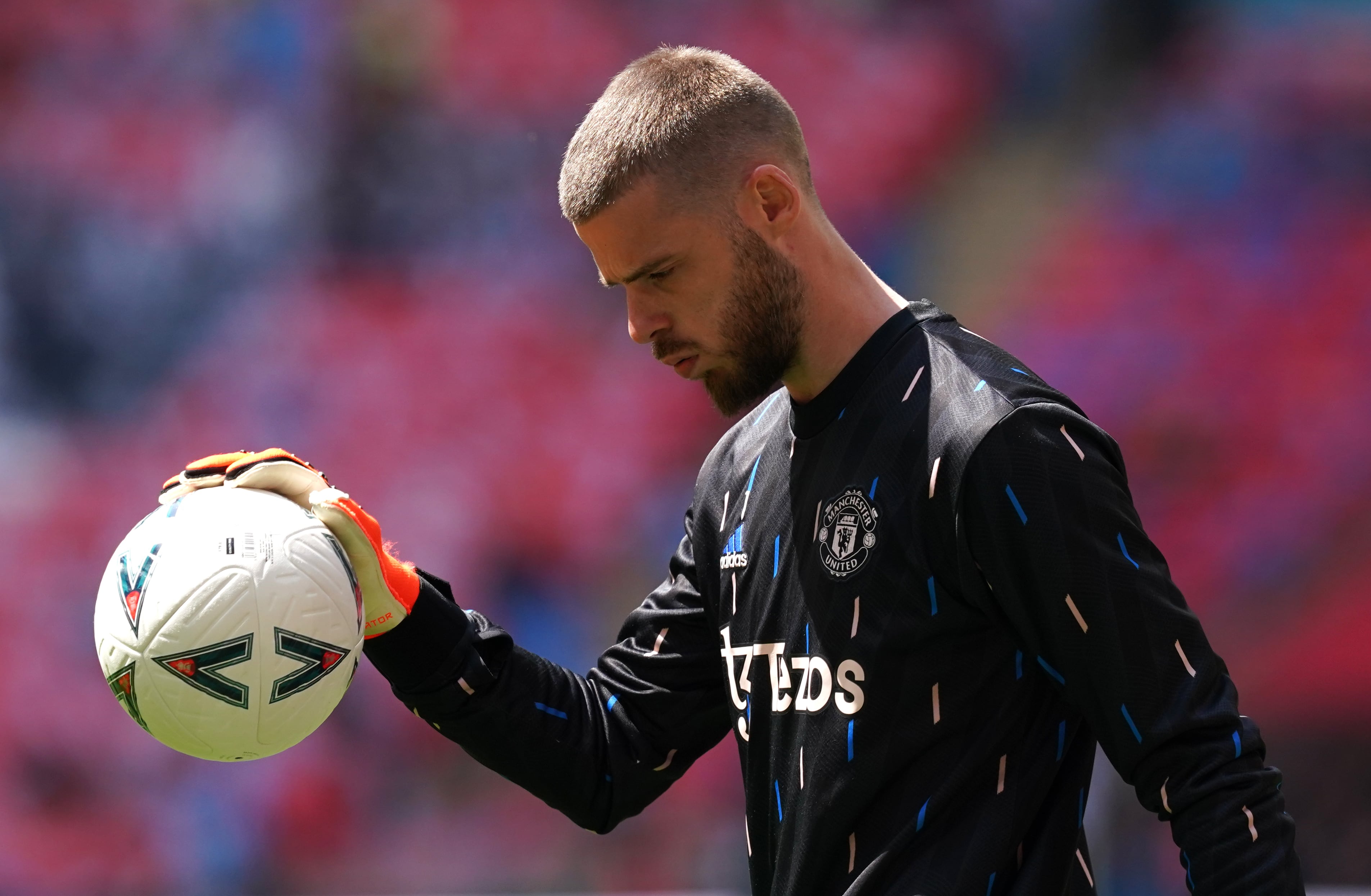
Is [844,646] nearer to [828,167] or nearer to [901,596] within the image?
[901,596]

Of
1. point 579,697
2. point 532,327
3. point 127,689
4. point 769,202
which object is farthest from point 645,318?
point 532,327

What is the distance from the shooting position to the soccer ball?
5.62ft

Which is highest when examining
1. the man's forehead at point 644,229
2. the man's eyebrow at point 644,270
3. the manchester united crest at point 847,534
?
the man's forehead at point 644,229

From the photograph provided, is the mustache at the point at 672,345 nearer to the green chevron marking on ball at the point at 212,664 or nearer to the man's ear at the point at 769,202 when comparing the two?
the man's ear at the point at 769,202

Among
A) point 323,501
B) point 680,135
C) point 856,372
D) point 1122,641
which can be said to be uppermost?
point 680,135

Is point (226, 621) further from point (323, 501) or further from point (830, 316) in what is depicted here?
point (830, 316)

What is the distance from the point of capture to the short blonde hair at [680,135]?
5.59ft

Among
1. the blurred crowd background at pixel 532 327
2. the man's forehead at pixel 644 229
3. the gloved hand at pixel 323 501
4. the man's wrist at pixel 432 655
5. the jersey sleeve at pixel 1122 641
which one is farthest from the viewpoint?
the blurred crowd background at pixel 532 327

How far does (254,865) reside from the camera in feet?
13.2

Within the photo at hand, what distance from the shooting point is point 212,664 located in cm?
171

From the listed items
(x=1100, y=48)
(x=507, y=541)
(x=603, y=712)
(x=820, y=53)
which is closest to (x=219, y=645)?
(x=603, y=712)

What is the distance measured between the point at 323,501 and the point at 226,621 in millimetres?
208

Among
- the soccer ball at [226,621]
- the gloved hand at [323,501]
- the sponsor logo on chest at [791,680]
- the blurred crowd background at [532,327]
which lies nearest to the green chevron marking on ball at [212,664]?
the soccer ball at [226,621]

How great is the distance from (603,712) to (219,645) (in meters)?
0.60
